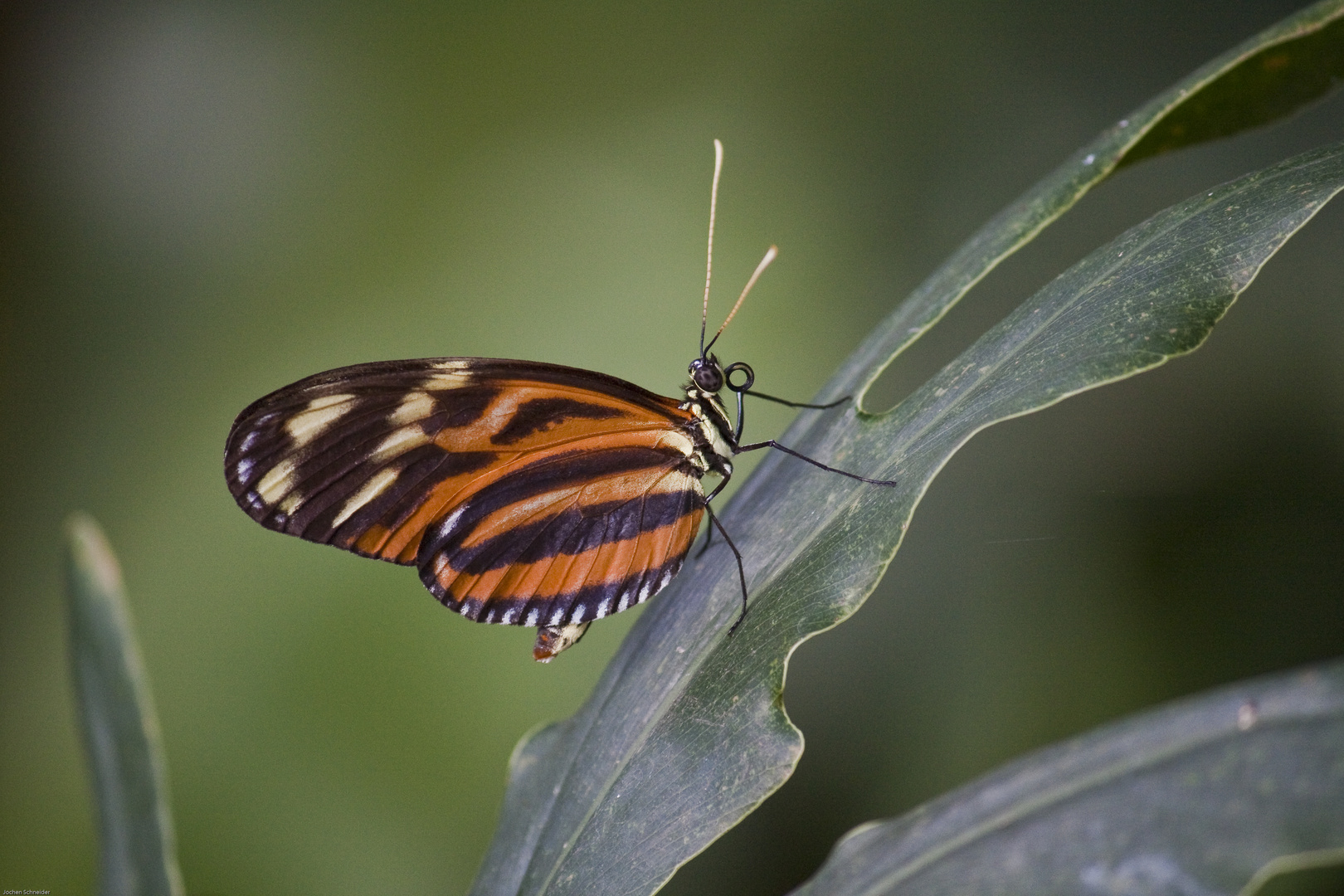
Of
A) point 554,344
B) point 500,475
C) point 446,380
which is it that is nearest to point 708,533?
point 500,475

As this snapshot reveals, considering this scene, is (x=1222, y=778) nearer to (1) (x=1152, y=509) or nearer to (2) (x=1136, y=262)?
(2) (x=1136, y=262)

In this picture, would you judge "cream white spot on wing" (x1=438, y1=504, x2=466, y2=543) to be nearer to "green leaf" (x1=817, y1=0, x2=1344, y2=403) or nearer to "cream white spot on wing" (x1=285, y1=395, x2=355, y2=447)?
"cream white spot on wing" (x1=285, y1=395, x2=355, y2=447)

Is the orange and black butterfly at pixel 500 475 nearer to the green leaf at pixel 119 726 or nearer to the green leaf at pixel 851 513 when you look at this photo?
the green leaf at pixel 851 513

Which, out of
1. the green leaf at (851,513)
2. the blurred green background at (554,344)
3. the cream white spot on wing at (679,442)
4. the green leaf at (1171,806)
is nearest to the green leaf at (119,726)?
the green leaf at (851,513)

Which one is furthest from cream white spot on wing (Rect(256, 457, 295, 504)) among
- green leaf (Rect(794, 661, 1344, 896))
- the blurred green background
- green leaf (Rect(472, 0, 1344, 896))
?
the blurred green background

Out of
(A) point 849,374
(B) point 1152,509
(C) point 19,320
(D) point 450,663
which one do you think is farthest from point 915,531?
(C) point 19,320

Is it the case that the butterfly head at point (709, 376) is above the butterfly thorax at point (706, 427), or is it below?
above
